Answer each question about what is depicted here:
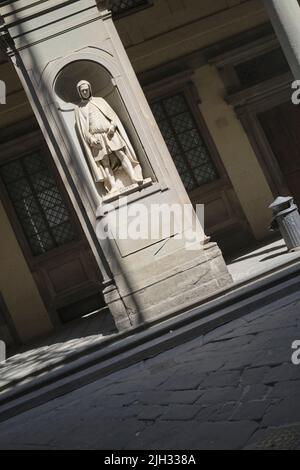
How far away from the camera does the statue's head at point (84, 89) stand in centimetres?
718

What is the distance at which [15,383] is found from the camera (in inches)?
250

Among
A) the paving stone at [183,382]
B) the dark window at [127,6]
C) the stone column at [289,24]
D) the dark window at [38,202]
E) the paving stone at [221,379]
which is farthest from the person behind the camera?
the dark window at [38,202]

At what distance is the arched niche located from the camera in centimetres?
719

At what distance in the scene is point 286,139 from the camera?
10.8m

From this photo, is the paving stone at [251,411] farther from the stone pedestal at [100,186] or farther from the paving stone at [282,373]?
the stone pedestal at [100,186]

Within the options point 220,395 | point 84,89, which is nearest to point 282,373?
point 220,395

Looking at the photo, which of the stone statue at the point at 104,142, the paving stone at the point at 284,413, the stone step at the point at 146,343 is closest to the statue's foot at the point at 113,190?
the stone statue at the point at 104,142

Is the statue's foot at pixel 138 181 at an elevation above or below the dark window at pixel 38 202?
below

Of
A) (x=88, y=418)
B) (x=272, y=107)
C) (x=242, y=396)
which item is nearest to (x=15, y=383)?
(x=88, y=418)

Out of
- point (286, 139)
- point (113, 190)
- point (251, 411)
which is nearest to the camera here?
point (251, 411)

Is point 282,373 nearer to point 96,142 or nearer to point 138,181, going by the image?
point 138,181

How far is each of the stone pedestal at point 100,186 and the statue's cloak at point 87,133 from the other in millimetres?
108

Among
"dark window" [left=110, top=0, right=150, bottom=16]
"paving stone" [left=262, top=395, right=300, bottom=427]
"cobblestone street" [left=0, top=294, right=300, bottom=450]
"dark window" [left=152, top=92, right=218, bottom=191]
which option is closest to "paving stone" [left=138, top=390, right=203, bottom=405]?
"cobblestone street" [left=0, top=294, right=300, bottom=450]

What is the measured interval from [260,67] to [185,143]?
2.36 meters
